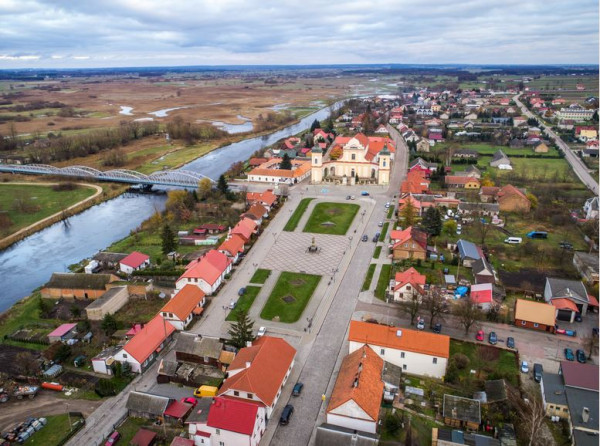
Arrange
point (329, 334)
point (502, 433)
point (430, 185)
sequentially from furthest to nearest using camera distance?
point (430, 185) → point (329, 334) → point (502, 433)

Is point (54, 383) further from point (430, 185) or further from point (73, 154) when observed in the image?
point (73, 154)

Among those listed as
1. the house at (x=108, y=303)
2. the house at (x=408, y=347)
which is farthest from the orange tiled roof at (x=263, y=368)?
the house at (x=108, y=303)

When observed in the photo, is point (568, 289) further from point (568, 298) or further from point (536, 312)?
point (536, 312)

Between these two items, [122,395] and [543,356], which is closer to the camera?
[122,395]

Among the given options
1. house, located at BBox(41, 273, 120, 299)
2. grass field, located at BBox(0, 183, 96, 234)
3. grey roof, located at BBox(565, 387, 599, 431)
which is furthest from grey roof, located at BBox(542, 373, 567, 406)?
grass field, located at BBox(0, 183, 96, 234)

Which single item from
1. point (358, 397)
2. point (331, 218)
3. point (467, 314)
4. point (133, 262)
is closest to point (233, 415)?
point (358, 397)

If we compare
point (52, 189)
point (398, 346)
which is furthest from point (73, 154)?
point (398, 346)

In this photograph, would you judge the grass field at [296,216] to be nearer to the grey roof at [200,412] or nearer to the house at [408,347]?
the house at [408,347]
